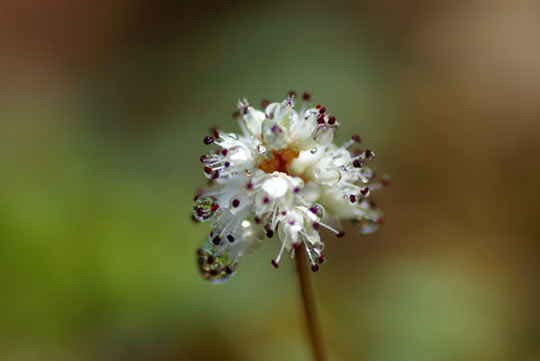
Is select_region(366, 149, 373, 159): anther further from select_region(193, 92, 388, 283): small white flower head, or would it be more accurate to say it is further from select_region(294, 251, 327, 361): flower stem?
select_region(294, 251, 327, 361): flower stem

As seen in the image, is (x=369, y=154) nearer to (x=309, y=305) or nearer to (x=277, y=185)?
(x=277, y=185)

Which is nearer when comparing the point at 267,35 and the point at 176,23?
the point at 267,35

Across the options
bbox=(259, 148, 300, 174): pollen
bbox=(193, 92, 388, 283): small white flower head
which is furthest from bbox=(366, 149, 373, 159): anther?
bbox=(259, 148, 300, 174): pollen

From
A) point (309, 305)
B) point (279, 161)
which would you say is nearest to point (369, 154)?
point (279, 161)

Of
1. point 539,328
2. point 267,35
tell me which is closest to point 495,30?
point 267,35

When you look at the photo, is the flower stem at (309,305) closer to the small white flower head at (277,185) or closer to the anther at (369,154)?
the small white flower head at (277,185)

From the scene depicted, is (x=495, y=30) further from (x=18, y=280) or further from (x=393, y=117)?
(x=18, y=280)

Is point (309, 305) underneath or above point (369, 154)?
underneath
